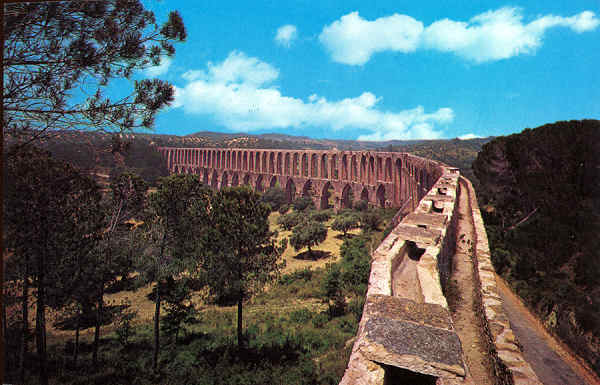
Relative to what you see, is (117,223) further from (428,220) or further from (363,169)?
(363,169)

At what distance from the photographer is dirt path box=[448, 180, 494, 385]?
3.82m

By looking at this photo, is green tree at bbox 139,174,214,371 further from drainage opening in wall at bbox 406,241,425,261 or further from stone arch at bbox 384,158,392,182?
stone arch at bbox 384,158,392,182

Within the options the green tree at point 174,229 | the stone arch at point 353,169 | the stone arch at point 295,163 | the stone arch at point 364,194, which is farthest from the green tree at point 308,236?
the stone arch at point 295,163

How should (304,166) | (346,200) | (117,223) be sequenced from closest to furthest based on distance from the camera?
(117,223) → (346,200) → (304,166)

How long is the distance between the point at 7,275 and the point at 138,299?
32.4 ft

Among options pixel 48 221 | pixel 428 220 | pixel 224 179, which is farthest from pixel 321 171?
pixel 48 221

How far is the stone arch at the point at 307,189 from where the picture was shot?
42500mm

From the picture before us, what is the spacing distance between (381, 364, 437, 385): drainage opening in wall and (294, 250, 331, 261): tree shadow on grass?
17403 mm

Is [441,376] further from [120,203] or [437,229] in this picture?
[120,203]

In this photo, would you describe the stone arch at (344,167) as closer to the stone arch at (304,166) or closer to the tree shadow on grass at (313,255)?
the stone arch at (304,166)

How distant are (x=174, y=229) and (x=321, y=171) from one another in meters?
33.1

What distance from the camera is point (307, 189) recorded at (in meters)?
43.1

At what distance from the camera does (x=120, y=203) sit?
26.5 feet

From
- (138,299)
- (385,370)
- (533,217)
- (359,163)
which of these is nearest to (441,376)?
(385,370)
